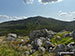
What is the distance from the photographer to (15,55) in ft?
21.5

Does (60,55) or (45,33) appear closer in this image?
(60,55)

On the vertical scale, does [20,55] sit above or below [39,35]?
above

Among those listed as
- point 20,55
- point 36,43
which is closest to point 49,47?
point 36,43

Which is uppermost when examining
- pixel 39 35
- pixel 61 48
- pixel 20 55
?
pixel 20 55

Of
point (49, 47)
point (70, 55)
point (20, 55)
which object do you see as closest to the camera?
point (20, 55)

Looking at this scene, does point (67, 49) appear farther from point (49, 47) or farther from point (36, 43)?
point (36, 43)

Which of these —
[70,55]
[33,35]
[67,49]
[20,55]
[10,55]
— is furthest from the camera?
[33,35]

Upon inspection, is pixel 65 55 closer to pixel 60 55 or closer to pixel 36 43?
pixel 60 55

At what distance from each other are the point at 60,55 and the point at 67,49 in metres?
4.08

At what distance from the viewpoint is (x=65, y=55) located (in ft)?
79.2

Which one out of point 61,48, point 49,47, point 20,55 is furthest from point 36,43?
point 20,55

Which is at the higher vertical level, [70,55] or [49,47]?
[70,55]

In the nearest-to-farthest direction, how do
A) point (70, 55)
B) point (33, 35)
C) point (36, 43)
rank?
1. point (70, 55)
2. point (36, 43)
3. point (33, 35)

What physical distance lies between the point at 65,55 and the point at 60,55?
48.4 inches
